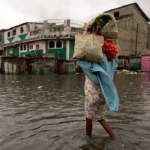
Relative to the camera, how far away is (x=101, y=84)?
2871mm

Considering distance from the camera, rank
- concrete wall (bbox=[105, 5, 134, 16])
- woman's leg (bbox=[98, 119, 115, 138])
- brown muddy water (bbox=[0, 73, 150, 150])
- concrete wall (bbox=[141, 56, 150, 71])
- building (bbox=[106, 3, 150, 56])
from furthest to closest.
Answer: concrete wall (bbox=[105, 5, 134, 16]), building (bbox=[106, 3, 150, 56]), concrete wall (bbox=[141, 56, 150, 71]), woman's leg (bbox=[98, 119, 115, 138]), brown muddy water (bbox=[0, 73, 150, 150])

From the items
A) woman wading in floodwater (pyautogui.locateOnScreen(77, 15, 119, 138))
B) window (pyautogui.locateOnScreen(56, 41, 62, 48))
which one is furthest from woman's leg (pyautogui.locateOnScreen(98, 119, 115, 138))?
window (pyautogui.locateOnScreen(56, 41, 62, 48))

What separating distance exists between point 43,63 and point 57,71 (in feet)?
7.21

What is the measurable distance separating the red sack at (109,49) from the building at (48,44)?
22.8 metres

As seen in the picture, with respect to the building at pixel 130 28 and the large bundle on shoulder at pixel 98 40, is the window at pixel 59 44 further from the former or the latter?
the large bundle on shoulder at pixel 98 40

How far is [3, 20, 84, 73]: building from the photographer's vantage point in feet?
85.6

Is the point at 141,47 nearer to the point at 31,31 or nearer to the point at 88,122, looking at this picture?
the point at 31,31

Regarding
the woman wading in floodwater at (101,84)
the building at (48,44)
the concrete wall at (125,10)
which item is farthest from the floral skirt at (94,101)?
the concrete wall at (125,10)

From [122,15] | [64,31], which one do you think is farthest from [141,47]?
[64,31]

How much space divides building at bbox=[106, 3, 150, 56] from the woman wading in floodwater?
28.5m

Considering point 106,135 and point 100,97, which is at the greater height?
point 100,97

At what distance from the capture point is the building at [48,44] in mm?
26083

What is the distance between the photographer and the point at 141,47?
37219 mm

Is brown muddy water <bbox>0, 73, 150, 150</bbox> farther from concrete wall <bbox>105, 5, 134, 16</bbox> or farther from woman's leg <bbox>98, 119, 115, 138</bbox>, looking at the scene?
concrete wall <bbox>105, 5, 134, 16</bbox>
